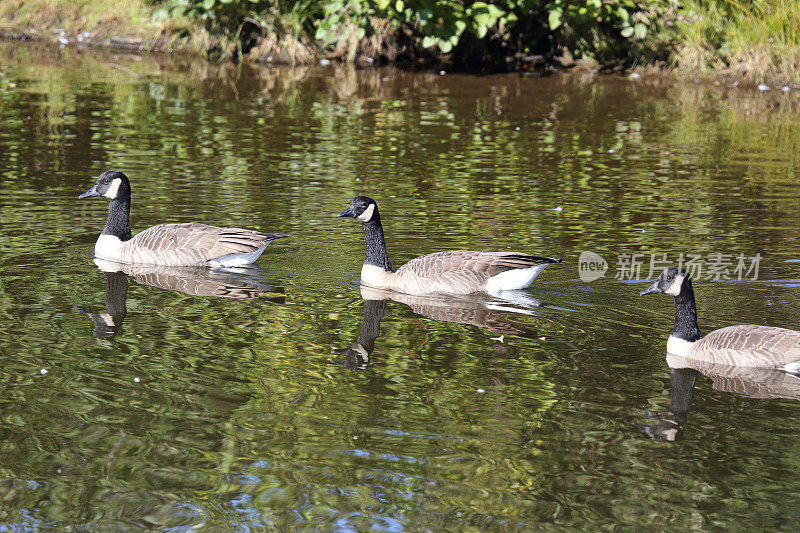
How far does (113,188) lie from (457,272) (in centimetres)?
428

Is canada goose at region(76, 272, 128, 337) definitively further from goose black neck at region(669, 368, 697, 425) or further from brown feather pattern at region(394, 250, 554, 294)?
goose black neck at region(669, 368, 697, 425)

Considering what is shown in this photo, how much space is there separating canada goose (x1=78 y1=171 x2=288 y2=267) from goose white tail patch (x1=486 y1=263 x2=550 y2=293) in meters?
2.40

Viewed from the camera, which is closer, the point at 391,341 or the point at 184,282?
the point at 391,341

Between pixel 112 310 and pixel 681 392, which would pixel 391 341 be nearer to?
pixel 681 392

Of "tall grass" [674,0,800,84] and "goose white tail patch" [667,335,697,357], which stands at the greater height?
"tall grass" [674,0,800,84]

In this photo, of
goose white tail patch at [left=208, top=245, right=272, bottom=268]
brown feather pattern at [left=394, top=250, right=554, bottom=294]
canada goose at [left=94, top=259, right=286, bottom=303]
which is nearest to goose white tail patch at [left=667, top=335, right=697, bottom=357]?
brown feather pattern at [left=394, top=250, right=554, bottom=294]

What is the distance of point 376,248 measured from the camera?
11023 millimetres

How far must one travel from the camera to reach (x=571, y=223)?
1297cm

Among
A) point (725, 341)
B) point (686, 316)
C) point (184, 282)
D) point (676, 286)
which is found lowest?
point (184, 282)

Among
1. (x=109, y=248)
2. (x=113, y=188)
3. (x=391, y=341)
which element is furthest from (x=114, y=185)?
(x=391, y=341)

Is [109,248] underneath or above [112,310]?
above

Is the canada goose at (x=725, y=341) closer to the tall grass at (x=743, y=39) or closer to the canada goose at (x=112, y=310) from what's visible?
the canada goose at (x=112, y=310)

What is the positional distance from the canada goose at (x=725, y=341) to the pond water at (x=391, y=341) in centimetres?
21

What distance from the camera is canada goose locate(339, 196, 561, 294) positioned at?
33.9ft
